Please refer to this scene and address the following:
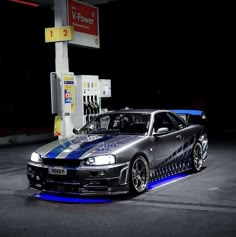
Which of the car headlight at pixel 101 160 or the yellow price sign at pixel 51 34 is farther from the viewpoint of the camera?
the yellow price sign at pixel 51 34

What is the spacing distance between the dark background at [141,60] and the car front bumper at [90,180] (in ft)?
70.0

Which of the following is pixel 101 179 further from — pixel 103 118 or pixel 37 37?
pixel 37 37

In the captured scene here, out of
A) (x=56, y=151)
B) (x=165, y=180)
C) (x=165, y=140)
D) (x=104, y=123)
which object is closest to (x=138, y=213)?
(x=56, y=151)

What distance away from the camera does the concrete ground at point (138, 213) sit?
5.45 meters

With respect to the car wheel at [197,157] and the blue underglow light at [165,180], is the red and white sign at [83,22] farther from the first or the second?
the blue underglow light at [165,180]

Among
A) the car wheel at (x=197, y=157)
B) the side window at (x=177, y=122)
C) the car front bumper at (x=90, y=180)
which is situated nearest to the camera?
the car front bumper at (x=90, y=180)

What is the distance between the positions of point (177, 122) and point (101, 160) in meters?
2.92

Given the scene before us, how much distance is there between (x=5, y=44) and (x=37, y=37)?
7.23 feet

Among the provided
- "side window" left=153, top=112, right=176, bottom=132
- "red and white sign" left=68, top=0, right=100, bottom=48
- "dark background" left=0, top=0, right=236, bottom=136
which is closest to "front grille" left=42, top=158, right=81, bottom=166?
"side window" left=153, top=112, right=176, bottom=132

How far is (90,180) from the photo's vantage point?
6.97 m

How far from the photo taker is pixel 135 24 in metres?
31.4

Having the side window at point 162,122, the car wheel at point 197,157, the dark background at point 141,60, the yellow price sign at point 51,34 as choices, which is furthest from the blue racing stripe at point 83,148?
the dark background at point 141,60

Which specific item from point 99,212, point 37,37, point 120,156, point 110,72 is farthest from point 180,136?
point 110,72

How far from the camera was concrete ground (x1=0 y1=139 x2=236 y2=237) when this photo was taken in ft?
17.9
